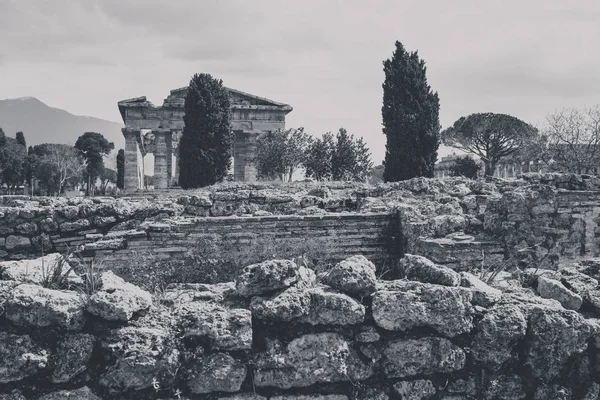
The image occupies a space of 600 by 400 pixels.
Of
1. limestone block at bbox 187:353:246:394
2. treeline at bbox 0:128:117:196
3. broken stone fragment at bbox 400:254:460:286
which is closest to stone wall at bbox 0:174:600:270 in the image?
broken stone fragment at bbox 400:254:460:286

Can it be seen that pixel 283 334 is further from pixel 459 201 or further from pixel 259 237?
pixel 459 201

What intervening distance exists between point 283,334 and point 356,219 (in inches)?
224

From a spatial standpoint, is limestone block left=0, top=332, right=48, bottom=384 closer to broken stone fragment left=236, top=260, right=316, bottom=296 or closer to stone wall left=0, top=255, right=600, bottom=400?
stone wall left=0, top=255, right=600, bottom=400

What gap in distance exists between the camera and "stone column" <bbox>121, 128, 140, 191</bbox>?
3266 cm

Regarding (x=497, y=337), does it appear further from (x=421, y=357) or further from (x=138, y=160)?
(x=138, y=160)

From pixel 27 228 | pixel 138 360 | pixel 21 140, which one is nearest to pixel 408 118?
pixel 27 228

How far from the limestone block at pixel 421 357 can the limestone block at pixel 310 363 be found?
13cm

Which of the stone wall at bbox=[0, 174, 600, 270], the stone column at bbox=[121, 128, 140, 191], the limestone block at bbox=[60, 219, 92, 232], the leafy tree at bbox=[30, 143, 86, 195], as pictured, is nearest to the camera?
the stone wall at bbox=[0, 174, 600, 270]

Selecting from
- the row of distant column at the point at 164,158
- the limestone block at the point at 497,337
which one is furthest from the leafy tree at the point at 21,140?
the limestone block at the point at 497,337

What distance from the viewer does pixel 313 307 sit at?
8.86 feet

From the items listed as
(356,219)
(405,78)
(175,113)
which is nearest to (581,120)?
(405,78)

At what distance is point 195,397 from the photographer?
254 centimetres

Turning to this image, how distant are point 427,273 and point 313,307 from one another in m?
0.75

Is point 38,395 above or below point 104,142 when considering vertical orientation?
below
